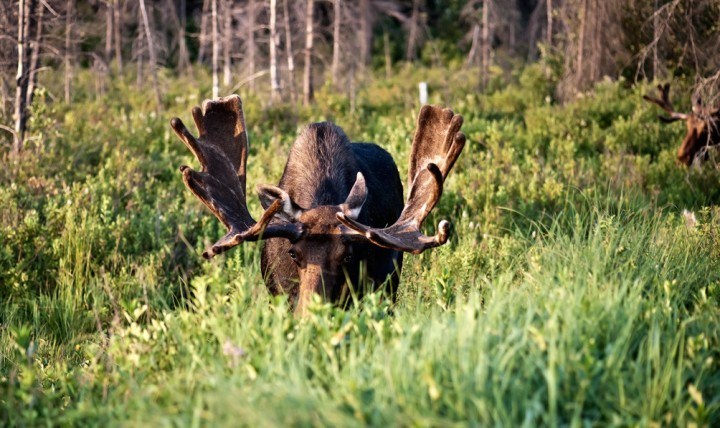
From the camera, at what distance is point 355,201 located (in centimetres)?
604

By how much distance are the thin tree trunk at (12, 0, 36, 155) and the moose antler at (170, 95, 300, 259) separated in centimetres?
435

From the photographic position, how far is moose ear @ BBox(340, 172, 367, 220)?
19.6 feet

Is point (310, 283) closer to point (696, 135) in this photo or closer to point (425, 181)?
point (425, 181)

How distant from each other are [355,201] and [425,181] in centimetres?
78

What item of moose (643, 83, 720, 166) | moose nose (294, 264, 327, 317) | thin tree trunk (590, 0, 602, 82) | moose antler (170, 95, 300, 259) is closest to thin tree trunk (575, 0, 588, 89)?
thin tree trunk (590, 0, 602, 82)

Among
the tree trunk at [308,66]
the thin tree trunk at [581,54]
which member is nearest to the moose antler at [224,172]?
the thin tree trunk at [581,54]

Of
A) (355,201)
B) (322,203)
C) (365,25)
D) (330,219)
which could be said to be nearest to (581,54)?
(322,203)

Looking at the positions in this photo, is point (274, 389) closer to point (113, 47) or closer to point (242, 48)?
point (242, 48)

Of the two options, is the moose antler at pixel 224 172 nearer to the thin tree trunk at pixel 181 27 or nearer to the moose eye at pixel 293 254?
the moose eye at pixel 293 254

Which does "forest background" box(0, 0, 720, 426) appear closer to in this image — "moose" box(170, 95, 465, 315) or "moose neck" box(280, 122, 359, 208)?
"moose" box(170, 95, 465, 315)

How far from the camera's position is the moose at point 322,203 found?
577cm

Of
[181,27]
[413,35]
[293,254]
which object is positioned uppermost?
→ [181,27]

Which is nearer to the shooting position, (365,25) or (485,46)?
(485,46)

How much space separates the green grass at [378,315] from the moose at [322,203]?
0.30 meters
